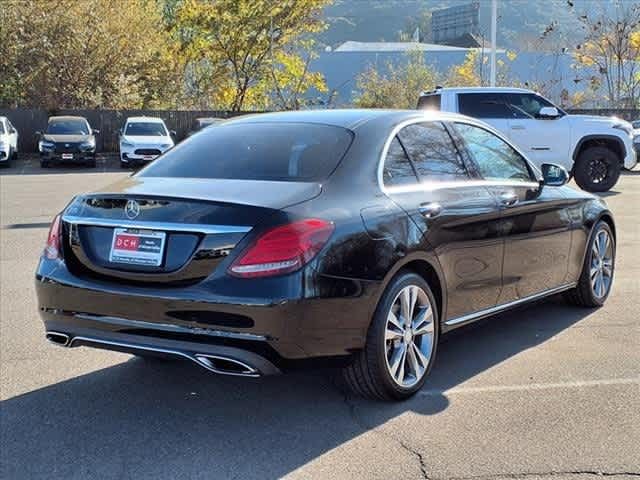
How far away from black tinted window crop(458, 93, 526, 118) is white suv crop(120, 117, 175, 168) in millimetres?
12015

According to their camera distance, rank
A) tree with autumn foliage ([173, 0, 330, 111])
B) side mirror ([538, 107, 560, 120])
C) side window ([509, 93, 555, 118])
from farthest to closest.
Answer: tree with autumn foliage ([173, 0, 330, 111]) → side window ([509, 93, 555, 118]) → side mirror ([538, 107, 560, 120])

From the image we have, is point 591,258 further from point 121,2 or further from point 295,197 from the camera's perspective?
point 121,2

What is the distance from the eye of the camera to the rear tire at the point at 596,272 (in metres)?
6.18

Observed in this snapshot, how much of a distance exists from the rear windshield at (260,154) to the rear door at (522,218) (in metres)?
1.14

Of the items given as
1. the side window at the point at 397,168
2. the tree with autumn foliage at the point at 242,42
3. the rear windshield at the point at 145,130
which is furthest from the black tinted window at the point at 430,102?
the tree with autumn foliage at the point at 242,42

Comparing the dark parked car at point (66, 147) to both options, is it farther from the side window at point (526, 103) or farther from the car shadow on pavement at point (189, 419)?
the car shadow on pavement at point (189, 419)

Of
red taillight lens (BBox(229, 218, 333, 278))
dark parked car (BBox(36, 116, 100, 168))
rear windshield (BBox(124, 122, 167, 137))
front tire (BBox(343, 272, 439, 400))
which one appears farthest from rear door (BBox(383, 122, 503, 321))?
dark parked car (BBox(36, 116, 100, 168))

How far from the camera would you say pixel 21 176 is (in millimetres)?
22172

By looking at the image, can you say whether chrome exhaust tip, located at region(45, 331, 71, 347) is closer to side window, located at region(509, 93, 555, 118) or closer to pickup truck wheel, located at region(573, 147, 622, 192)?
side window, located at region(509, 93, 555, 118)

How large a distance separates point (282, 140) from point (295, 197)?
0.82 meters

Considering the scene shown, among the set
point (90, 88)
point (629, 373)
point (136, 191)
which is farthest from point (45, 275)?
point (90, 88)

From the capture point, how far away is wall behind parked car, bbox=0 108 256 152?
101 ft

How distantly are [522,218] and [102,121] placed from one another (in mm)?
28447

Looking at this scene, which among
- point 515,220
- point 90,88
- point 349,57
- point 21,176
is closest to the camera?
point 515,220
